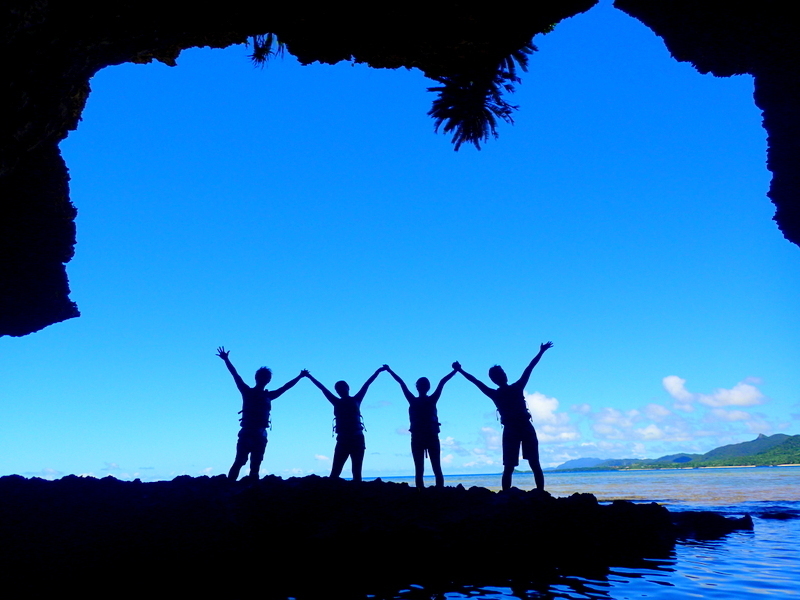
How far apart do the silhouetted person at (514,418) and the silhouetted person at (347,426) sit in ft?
7.77

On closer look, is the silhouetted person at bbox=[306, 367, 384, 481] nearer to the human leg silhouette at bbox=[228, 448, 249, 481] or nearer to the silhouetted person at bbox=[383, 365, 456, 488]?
the silhouetted person at bbox=[383, 365, 456, 488]

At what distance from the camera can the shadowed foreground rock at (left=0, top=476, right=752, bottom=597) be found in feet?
23.2

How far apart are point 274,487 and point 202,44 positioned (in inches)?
338

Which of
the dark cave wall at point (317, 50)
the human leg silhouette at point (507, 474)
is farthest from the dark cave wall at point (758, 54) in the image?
the human leg silhouette at point (507, 474)

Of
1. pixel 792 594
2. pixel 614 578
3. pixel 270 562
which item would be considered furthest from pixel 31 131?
pixel 792 594

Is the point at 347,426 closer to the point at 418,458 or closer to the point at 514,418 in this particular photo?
the point at 418,458

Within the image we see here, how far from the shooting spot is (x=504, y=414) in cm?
1018

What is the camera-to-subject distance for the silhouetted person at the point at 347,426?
1021cm

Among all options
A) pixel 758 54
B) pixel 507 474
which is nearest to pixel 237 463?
pixel 507 474

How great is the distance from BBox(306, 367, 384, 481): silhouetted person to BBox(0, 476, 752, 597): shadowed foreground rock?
121cm

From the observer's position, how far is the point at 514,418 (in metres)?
10.1

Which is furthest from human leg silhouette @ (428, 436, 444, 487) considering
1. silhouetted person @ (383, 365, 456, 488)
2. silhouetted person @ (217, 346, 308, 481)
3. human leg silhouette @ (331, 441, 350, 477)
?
silhouetted person @ (217, 346, 308, 481)

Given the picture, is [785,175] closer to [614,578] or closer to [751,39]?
[751,39]

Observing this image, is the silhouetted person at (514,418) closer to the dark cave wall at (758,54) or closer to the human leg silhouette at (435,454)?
the human leg silhouette at (435,454)
